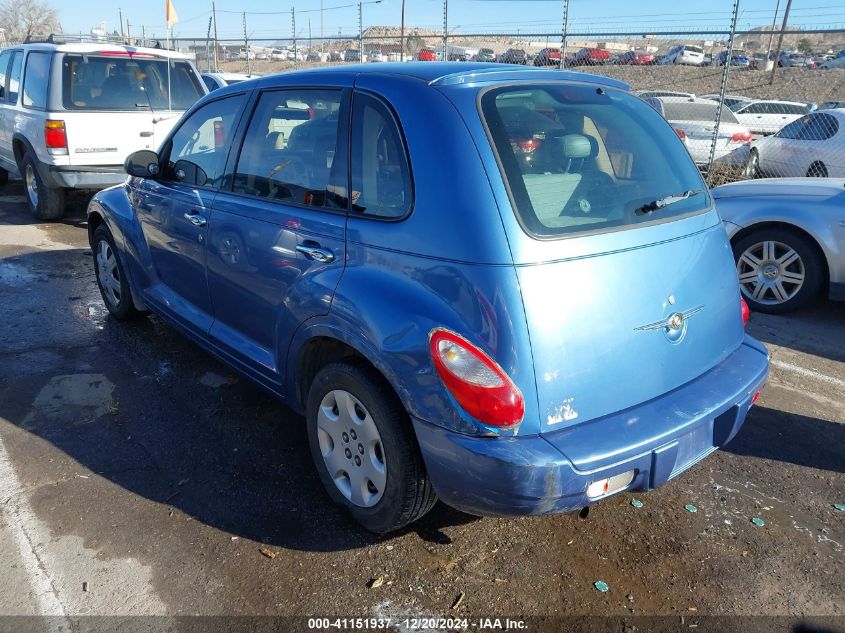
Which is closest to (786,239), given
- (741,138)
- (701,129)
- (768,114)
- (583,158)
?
(583,158)

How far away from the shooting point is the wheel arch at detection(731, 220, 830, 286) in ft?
18.1

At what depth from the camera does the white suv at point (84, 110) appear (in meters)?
7.61

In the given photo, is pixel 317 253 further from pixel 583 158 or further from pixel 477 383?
pixel 583 158

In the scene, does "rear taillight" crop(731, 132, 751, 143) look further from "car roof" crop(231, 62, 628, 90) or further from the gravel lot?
"car roof" crop(231, 62, 628, 90)

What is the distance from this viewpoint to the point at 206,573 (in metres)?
2.70

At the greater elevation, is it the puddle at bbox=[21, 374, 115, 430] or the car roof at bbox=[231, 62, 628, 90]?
the car roof at bbox=[231, 62, 628, 90]

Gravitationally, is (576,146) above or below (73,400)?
above

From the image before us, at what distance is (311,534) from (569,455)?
1.27 meters

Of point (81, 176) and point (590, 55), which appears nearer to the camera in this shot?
point (81, 176)

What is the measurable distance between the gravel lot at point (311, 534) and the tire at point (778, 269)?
1616 millimetres

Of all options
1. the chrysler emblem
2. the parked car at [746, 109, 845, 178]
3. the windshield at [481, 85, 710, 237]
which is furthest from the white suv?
the parked car at [746, 109, 845, 178]

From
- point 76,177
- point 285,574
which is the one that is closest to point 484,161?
point 285,574

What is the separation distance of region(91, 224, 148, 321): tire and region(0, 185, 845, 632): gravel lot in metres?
0.93

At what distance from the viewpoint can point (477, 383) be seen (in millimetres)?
2246
